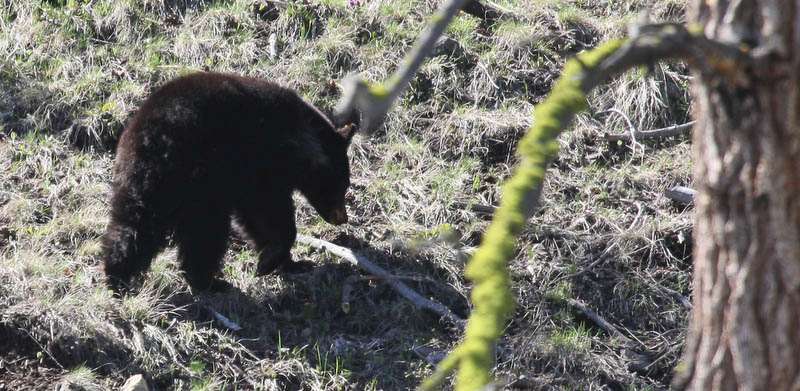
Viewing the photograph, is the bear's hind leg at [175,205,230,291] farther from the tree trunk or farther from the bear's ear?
the tree trunk

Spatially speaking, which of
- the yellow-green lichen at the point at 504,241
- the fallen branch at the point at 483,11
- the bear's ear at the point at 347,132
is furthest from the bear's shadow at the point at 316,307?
the yellow-green lichen at the point at 504,241

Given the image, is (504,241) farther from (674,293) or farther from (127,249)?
(674,293)

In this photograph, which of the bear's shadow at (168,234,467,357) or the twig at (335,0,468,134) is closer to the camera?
the twig at (335,0,468,134)

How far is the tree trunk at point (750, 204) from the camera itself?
248 cm

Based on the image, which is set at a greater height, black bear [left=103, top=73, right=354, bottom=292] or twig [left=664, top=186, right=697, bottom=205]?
twig [left=664, top=186, right=697, bottom=205]

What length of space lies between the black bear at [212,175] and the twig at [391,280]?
24 cm

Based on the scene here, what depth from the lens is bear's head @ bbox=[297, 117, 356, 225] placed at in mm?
6555

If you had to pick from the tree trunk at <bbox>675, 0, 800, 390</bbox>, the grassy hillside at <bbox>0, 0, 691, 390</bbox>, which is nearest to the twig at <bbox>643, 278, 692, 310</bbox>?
the grassy hillside at <bbox>0, 0, 691, 390</bbox>

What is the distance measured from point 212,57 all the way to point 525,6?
2.63 m

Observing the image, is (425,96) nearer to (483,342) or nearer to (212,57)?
(212,57)

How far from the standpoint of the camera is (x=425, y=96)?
775 centimetres

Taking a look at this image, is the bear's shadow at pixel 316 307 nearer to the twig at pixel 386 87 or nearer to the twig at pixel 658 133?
the twig at pixel 658 133

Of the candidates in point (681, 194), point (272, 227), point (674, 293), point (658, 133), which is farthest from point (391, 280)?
point (658, 133)

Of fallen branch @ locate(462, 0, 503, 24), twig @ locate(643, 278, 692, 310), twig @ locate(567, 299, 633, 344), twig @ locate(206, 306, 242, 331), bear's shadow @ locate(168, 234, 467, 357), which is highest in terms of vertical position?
fallen branch @ locate(462, 0, 503, 24)
